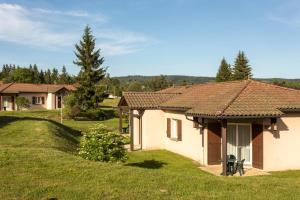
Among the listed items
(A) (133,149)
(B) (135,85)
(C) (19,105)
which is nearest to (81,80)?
(C) (19,105)

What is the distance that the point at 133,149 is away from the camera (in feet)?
78.5

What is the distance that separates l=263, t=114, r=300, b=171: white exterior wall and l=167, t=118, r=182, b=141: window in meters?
5.79

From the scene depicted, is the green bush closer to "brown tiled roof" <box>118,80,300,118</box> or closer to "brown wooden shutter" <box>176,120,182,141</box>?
"brown tiled roof" <box>118,80,300,118</box>

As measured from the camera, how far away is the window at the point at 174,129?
21.7 m

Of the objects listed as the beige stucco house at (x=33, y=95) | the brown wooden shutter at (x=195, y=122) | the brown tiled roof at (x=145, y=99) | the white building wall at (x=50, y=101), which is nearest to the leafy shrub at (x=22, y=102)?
the beige stucco house at (x=33, y=95)

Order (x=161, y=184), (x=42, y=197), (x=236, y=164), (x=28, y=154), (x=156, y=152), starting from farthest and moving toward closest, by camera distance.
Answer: (x=156, y=152), (x=236, y=164), (x=28, y=154), (x=161, y=184), (x=42, y=197)

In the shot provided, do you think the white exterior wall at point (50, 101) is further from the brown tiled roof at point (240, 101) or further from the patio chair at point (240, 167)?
the patio chair at point (240, 167)

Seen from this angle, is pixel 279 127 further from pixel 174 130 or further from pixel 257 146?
pixel 174 130

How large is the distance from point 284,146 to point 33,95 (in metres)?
47.8

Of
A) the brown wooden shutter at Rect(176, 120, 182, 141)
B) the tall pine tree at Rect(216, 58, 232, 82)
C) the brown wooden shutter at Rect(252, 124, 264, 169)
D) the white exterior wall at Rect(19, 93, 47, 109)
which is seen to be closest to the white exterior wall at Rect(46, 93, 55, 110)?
the white exterior wall at Rect(19, 93, 47, 109)

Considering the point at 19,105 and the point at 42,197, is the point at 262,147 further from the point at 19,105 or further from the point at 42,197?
the point at 19,105

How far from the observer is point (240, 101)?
Result: 17.2 m

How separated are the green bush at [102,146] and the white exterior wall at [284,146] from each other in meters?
7.03

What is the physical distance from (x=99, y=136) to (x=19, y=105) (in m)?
44.9
